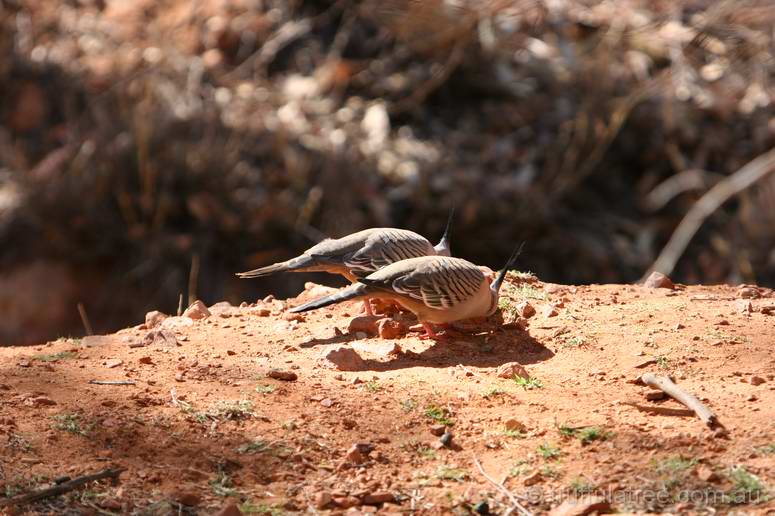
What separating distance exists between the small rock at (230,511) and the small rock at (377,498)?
0.43 m

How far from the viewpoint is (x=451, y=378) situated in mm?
4141

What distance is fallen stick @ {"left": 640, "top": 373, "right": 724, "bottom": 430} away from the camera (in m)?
3.50

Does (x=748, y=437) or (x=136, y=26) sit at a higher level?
(x=748, y=437)

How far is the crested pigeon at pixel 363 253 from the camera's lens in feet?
16.8

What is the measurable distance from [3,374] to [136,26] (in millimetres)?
8364

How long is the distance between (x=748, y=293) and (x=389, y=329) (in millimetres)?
2012

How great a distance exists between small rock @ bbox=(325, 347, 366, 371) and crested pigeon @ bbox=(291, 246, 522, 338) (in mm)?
377

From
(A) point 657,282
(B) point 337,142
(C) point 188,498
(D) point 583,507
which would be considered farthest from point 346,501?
(B) point 337,142

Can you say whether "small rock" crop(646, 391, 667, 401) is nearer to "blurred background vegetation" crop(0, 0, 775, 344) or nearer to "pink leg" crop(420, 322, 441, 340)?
"pink leg" crop(420, 322, 441, 340)

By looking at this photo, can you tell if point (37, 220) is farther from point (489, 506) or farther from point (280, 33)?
point (489, 506)

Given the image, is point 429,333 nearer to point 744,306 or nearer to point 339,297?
point 339,297

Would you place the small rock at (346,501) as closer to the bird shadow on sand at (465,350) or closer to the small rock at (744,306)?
the bird shadow on sand at (465,350)

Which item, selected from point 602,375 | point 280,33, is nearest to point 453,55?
point 280,33

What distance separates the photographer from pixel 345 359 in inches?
170
